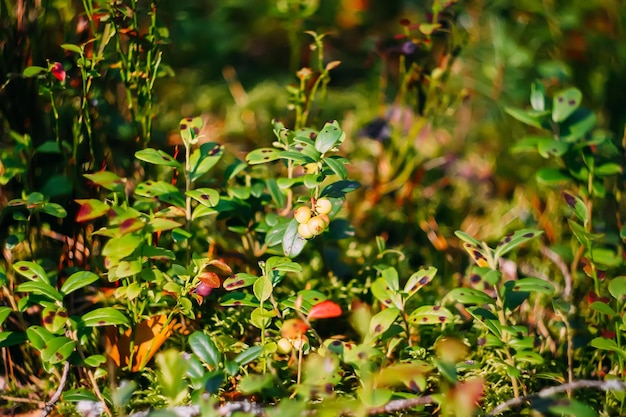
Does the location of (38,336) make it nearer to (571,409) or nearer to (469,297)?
(469,297)

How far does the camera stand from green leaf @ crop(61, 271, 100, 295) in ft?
4.10

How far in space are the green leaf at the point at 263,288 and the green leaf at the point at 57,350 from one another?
1.25 feet

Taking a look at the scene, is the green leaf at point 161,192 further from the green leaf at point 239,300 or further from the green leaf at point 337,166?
the green leaf at point 337,166

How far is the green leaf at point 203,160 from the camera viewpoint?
1.34 metres

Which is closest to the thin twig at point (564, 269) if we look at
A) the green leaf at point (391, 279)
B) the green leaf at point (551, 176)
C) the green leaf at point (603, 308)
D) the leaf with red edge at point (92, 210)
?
the green leaf at point (551, 176)

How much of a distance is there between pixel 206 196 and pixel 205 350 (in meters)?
0.32

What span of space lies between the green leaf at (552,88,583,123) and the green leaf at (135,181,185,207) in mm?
948

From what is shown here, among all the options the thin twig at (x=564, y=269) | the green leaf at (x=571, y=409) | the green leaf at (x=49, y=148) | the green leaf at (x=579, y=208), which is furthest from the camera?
the thin twig at (x=564, y=269)

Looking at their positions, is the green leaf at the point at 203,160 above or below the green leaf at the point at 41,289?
above

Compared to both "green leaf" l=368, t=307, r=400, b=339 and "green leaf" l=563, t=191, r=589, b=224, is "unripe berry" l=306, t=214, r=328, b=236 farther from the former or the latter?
"green leaf" l=563, t=191, r=589, b=224

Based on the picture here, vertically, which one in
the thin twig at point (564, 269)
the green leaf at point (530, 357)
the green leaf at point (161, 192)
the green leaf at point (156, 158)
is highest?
the green leaf at point (156, 158)

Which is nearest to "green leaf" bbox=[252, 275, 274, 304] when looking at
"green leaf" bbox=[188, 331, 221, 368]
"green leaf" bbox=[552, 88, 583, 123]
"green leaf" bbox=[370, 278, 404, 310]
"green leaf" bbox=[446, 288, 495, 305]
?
"green leaf" bbox=[188, 331, 221, 368]

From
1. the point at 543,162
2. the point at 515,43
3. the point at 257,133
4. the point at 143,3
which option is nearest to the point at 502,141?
the point at 543,162

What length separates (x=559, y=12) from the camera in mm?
2510
